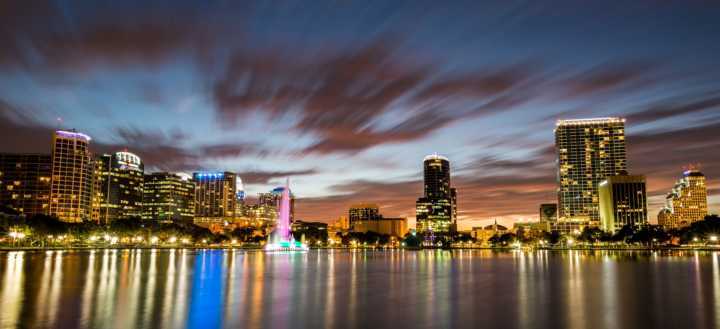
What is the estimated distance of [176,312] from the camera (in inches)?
1259

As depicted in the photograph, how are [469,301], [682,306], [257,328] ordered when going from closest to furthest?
[257,328] → [682,306] → [469,301]

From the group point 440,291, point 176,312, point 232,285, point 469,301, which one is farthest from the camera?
point 232,285

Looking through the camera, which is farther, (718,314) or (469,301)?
(469,301)

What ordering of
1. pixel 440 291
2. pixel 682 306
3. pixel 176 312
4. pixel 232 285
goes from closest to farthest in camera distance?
pixel 176 312 → pixel 682 306 → pixel 440 291 → pixel 232 285

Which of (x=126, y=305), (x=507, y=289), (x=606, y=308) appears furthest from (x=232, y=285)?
(x=606, y=308)

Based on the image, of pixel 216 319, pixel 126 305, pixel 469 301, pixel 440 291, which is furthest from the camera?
A: pixel 440 291

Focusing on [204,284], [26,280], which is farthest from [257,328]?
[26,280]

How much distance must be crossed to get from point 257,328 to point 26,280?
108 ft

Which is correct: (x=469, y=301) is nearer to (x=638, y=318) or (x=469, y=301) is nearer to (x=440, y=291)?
(x=440, y=291)

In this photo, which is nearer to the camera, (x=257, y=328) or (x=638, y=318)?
(x=257, y=328)

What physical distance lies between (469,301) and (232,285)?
20.9 m

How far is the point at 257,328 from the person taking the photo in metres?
27.7

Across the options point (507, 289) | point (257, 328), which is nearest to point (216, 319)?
point (257, 328)

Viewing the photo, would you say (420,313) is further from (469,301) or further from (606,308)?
(606,308)
